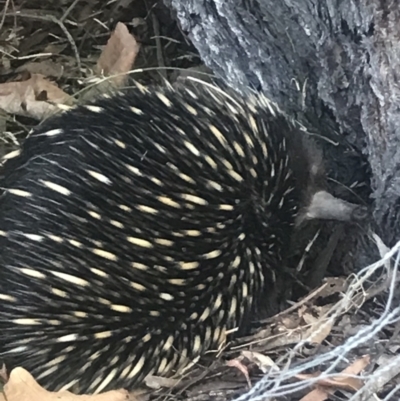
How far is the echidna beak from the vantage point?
1.67 metres

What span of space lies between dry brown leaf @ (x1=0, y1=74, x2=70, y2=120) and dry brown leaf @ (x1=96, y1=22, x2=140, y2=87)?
0.13 metres

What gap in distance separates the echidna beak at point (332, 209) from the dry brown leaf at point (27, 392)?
58cm

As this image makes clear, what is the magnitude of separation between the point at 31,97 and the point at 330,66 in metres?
0.88

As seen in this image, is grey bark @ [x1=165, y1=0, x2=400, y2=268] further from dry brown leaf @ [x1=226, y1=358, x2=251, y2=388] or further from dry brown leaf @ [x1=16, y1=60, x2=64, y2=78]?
dry brown leaf @ [x1=16, y1=60, x2=64, y2=78]

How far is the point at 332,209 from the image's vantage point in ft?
5.51

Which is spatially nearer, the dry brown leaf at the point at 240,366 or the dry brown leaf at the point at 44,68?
the dry brown leaf at the point at 240,366

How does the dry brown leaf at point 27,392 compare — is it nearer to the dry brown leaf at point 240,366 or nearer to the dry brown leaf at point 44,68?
the dry brown leaf at point 240,366

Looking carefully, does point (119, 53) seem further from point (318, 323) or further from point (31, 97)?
point (318, 323)

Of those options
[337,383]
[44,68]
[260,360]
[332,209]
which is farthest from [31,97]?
[337,383]

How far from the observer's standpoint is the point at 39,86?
7.05 ft

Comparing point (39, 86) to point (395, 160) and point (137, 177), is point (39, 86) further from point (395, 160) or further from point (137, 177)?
point (395, 160)

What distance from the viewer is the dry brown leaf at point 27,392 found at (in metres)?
1.47

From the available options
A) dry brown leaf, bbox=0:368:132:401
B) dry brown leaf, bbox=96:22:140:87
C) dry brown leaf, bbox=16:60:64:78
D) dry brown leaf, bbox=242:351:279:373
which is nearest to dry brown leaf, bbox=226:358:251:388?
dry brown leaf, bbox=242:351:279:373

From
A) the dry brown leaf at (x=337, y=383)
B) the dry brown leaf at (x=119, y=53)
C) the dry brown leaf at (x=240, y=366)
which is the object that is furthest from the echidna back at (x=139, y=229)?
the dry brown leaf at (x=119, y=53)
